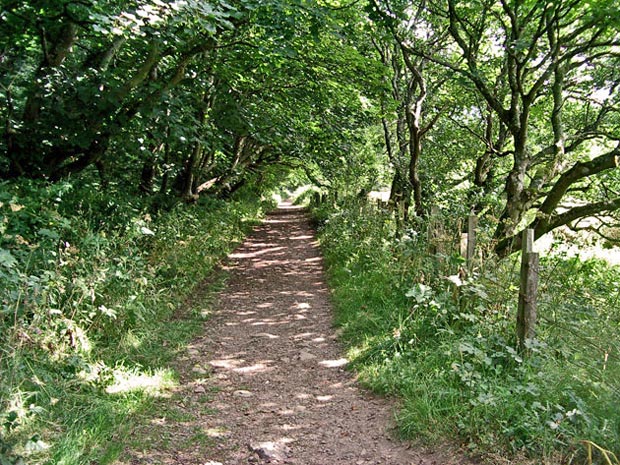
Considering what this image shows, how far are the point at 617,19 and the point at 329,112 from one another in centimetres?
608

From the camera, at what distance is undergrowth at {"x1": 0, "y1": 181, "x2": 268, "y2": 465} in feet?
10.4

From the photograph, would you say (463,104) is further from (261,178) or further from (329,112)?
(261,178)

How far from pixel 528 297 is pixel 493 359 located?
2.20ft

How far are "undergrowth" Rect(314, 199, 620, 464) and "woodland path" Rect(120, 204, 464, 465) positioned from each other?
280mm

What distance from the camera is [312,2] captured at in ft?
18.4

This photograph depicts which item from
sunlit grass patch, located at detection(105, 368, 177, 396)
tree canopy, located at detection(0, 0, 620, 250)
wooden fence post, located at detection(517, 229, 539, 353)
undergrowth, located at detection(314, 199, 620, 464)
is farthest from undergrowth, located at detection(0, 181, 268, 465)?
wooden fence post, located at detection(517, 229, 539, 353)

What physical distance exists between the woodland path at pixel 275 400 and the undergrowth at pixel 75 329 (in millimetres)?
386

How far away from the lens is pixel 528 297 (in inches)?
158

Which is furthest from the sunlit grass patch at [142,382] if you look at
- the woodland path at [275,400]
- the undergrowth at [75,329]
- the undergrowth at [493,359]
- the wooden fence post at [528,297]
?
the wooden fence post at [528,297]

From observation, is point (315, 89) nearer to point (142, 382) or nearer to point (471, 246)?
point (471, 246)

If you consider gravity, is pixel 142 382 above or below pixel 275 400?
above

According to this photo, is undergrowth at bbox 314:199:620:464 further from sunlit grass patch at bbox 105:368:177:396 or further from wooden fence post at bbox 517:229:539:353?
sunlit grass patch at bbox 105:368:177:396

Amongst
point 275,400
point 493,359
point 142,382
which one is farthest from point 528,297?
point 142,382

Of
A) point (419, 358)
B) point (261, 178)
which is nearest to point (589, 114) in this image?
point (419, 358)
